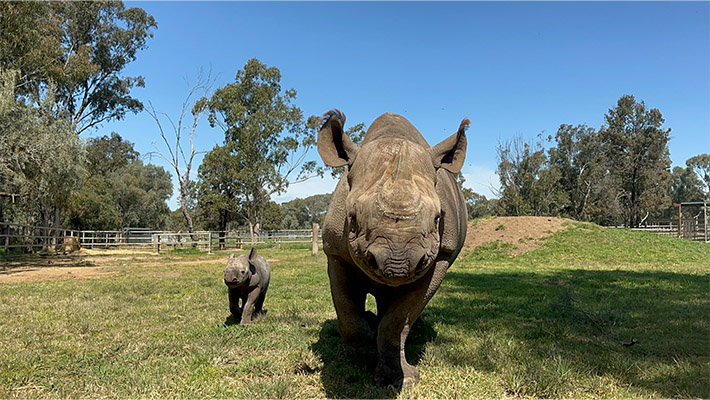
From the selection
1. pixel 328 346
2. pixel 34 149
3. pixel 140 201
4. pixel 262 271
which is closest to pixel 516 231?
pixel 262 271

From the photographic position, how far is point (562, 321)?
645cm

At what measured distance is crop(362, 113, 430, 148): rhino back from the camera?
4.07m

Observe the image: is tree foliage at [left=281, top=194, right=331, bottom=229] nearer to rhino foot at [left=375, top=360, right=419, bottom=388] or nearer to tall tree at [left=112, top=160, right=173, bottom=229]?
tall tree at [left=112, top=160, right=173, bottom=229]

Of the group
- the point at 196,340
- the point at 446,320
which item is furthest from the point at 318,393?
the point at 446,320

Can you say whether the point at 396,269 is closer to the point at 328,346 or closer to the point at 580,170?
the point at 328,346

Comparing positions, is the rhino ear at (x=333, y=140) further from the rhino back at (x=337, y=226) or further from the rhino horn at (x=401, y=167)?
the rhino horn at (x=401, y=167)

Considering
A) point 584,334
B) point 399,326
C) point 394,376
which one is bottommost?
point 584,334

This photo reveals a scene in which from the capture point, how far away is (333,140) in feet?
12.3

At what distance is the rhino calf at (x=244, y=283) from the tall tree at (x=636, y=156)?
55.6 m

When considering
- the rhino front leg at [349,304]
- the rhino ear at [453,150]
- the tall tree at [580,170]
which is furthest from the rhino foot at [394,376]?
the tall tree at [580,170]

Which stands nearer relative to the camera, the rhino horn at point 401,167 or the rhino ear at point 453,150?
the rhino horn at point 401,167

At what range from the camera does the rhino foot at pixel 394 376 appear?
3.71m

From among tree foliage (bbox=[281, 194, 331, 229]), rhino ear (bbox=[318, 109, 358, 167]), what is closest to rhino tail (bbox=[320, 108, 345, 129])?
rhino ear (bbox=[318, 109, 358, 167])

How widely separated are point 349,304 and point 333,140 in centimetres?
149
